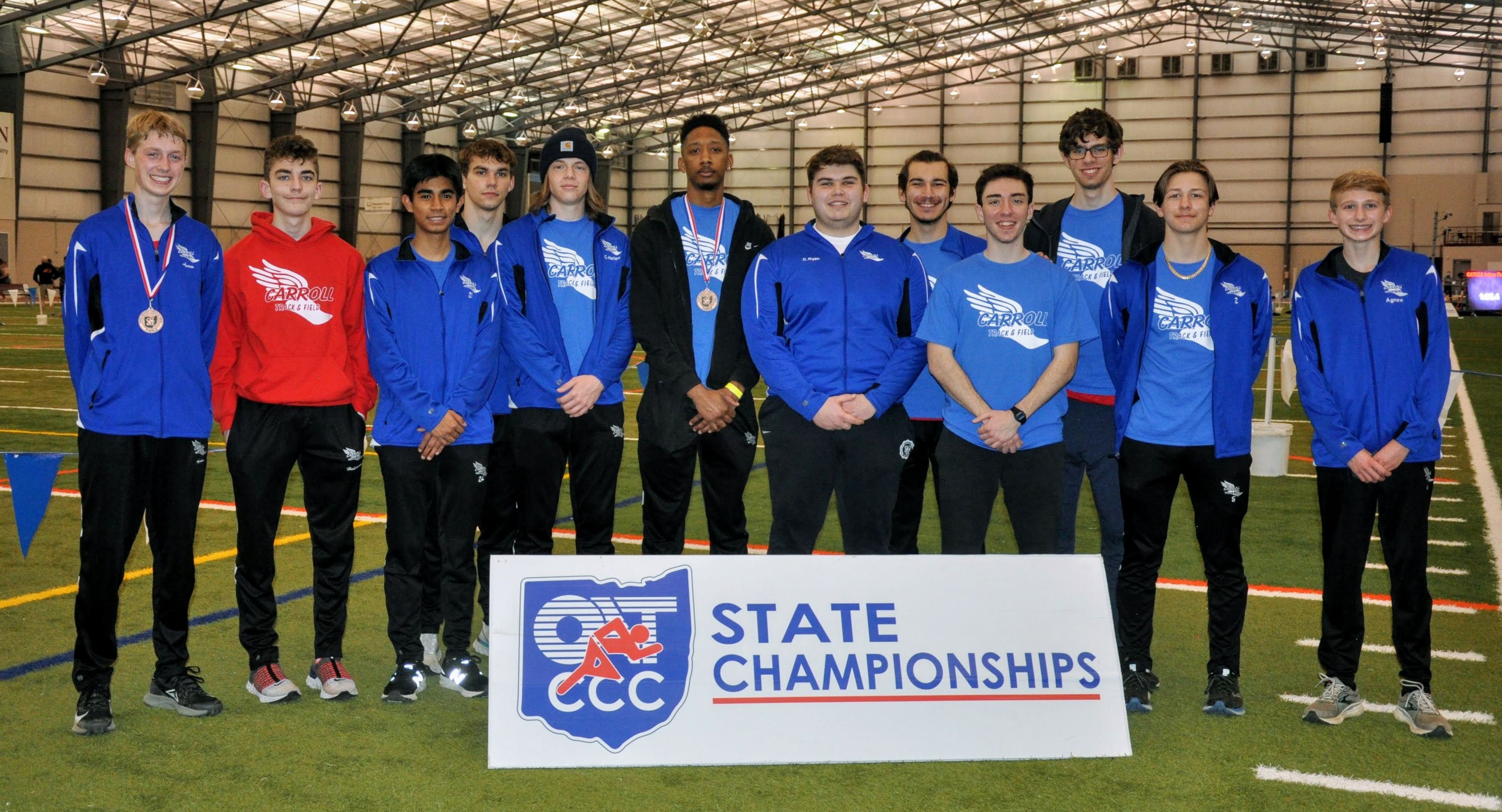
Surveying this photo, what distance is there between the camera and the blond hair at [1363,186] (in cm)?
418

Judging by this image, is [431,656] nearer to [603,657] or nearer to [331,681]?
[331,681]

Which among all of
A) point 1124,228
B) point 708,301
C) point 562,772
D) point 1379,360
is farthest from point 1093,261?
point 562,772

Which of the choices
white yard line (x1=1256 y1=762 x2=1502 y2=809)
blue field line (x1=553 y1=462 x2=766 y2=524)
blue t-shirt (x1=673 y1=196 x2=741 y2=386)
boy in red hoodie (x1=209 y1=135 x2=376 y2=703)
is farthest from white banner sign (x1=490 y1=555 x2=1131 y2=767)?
blue field line (x1=553 y1=462 x2=766 y2=524)

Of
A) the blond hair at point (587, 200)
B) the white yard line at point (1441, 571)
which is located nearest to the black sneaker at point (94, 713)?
the blond hair at point (587, 200)

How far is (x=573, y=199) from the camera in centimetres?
469

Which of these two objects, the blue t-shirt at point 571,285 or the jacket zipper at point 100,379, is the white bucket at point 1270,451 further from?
the jacket zipper at point 100,379

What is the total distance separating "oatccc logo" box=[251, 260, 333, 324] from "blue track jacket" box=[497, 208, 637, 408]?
25.8 inches

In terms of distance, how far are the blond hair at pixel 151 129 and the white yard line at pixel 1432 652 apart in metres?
4.58

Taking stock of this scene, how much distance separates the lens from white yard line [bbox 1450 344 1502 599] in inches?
278

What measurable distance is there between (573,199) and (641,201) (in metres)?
45.2

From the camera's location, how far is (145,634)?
201 inches

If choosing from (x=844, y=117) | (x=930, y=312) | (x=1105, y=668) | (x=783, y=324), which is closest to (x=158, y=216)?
(x=783, y=324)

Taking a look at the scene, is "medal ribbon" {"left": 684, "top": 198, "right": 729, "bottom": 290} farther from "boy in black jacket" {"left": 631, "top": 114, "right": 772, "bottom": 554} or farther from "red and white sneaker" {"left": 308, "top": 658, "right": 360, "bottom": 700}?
"red and white sneaker" {"left": 308, "top": 658, "right": 360, "bottom": 700}

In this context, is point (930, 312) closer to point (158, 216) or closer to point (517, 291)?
point (517, 291)
